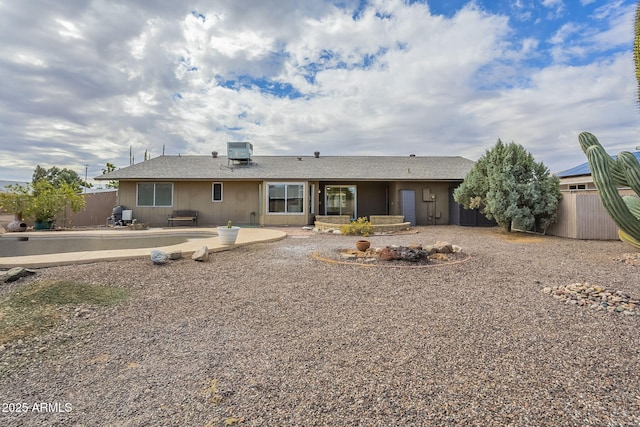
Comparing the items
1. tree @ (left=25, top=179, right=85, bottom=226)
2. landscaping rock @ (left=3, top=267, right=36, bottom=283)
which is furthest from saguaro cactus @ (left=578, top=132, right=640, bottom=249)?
tree @ (left=25, top=179, right=85, bottom=226)

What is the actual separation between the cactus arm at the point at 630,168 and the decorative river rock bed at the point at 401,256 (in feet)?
10.4

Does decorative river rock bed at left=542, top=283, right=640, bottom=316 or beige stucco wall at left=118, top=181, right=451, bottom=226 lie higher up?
beige stucco wall at left=118, top=181, right=451, bottom=226

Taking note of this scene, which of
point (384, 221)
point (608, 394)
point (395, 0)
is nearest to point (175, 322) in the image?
point (608, 394)

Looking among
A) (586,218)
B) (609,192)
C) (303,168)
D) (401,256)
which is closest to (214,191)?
(303,168)

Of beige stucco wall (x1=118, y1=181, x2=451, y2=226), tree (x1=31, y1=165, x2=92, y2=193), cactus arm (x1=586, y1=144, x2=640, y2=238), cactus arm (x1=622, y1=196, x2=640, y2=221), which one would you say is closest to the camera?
cactus arm (x1=586, y1=144, x2=640, y2=238)

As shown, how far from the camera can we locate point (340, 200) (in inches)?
698

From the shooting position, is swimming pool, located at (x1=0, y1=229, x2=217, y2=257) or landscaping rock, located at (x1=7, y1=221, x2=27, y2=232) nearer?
swimming pool, located at (x1=0, y1=229, x2=217, y2=257)

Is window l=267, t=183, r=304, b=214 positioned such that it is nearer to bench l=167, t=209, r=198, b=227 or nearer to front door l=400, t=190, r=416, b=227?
bench l=167, t=209, r=198, b=227

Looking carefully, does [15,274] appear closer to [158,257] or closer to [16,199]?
[158,257]

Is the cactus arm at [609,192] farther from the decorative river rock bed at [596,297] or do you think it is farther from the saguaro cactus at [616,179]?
the decorative river rock bed at [596,297]

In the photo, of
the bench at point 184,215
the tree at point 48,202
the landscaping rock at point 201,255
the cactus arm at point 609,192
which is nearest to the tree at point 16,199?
the tree at point 48,202

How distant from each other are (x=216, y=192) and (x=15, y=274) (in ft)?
35.1

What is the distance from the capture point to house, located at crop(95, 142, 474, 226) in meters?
15.0

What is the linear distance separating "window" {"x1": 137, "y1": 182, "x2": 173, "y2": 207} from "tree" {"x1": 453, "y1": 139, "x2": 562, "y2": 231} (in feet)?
47.0
